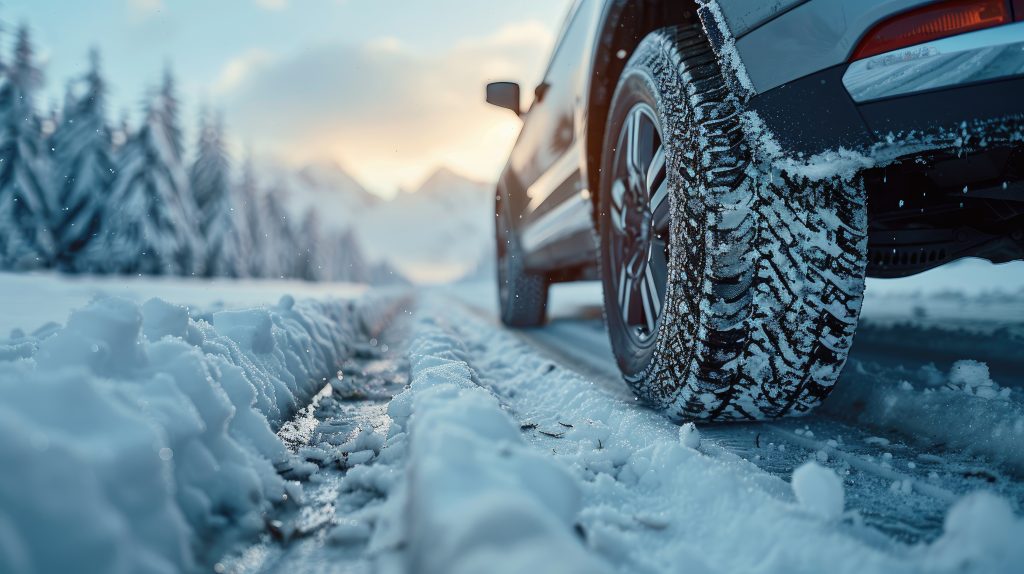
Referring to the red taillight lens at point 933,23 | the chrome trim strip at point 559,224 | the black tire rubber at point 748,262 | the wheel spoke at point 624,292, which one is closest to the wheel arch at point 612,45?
the chrome trim strip at point 559,224

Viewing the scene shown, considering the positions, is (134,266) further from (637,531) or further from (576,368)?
(637,531)

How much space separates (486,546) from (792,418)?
5.01ft

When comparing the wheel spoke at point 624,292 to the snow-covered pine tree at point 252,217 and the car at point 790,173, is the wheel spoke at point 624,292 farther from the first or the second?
the snow-covered pine tree at point 252,217

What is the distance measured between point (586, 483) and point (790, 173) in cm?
91

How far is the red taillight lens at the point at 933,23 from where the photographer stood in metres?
1.14

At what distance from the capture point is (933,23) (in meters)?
1.19

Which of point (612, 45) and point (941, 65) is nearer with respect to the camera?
point (941, 65)

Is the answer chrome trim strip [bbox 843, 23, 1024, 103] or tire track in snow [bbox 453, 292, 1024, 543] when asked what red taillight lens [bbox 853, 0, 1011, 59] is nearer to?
chrome trim strip [bbox 843, 23, 1024, 103]

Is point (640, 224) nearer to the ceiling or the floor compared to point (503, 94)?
nearer to the floor

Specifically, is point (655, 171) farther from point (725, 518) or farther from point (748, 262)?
point (725, 518)

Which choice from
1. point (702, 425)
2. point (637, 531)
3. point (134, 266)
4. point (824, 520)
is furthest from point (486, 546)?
point (134, 266)

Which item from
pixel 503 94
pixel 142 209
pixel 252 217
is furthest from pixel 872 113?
pixel 252 217

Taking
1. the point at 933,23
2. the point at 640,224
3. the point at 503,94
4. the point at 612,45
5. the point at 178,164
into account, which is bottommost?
the point at 640,224

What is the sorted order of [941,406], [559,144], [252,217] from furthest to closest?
[252,217] → [559,144] → [941,406]
